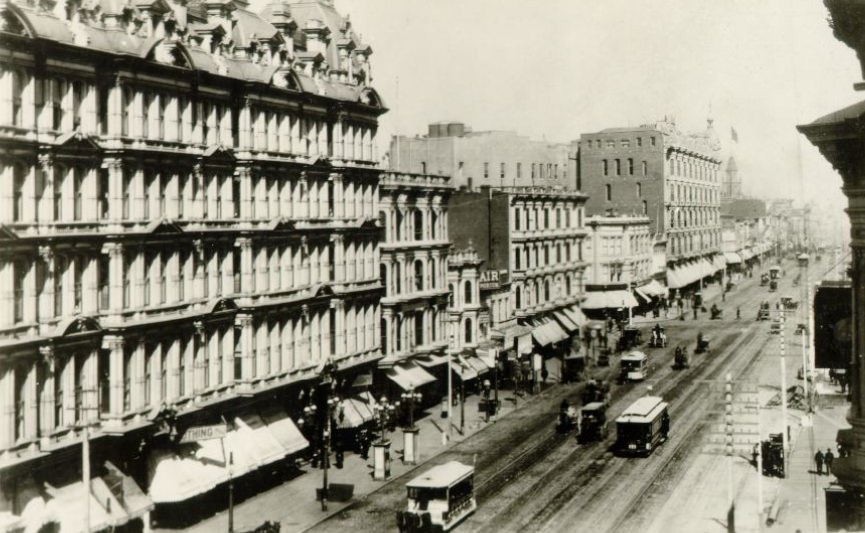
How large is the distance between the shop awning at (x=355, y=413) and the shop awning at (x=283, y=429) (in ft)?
13.4

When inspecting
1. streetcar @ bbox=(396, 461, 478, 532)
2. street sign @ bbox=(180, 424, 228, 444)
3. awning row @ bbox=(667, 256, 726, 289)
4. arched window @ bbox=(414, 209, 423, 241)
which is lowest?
streetcar @ bbox=(396, 461, 478, 532)

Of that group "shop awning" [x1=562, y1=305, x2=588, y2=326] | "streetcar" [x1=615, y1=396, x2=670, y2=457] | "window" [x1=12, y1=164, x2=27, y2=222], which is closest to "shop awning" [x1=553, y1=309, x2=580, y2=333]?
"shop awning" [x1=562, y1=305, x2=588, y2=326]

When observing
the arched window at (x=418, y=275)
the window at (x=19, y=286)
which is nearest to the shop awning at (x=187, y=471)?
the window at (x=19, y=286)

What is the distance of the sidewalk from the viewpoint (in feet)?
126

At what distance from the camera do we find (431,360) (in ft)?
205

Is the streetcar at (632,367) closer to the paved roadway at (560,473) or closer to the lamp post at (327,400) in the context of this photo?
the paved roadway at (560,473)

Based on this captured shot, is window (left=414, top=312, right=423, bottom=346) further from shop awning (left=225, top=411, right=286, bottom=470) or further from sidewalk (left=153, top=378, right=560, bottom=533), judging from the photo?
shop awning (left=225, top=411, right=286, bottom=470)

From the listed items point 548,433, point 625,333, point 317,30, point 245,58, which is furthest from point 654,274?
point 245,58

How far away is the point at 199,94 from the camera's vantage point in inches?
1622

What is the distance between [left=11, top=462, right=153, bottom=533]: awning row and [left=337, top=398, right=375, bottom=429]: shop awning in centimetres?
1564

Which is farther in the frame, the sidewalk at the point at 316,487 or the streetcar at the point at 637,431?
the streetcar at the point at 637,431

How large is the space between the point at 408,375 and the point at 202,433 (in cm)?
2148

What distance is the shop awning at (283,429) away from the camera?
147 feet

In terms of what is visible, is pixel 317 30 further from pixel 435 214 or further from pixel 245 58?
pixel 435 214
